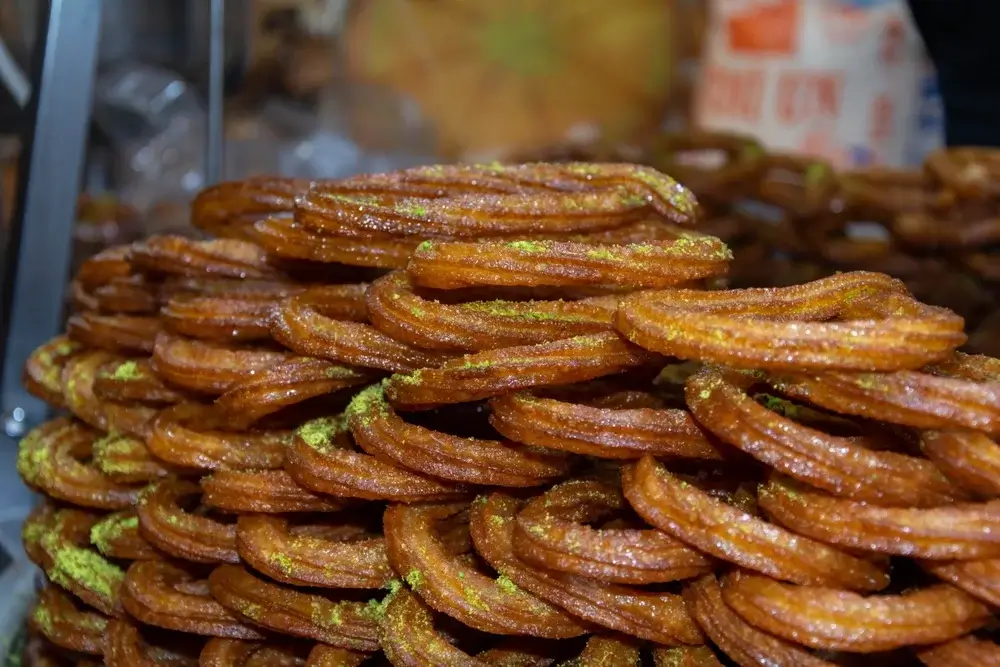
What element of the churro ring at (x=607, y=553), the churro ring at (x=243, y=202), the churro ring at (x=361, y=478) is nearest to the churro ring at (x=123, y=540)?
the churro ring at (x=361, y=478)

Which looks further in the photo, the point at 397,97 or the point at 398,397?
the point at 397,97

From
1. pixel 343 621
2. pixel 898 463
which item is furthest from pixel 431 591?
pixel 898 463

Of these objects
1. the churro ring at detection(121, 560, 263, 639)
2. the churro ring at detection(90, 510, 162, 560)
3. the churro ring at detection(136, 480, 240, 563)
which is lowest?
the churro ring at detection(121, 560, 263, 639)

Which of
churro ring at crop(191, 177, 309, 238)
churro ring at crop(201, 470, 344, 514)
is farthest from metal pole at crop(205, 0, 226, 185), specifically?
churro ring at crop(201, 470, 344, 514)

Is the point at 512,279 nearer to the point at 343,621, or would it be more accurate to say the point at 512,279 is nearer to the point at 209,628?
the point at 343,621

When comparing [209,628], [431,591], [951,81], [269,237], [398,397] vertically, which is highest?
[951,81]

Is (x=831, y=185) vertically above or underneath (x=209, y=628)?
above

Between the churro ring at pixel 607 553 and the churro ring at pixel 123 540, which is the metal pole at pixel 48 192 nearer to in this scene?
the churro ring at pixel 123 540

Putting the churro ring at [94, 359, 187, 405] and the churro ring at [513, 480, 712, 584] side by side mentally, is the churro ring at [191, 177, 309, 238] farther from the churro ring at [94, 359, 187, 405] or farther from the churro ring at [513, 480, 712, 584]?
the churro ring at [513, 480, 712, 584]
